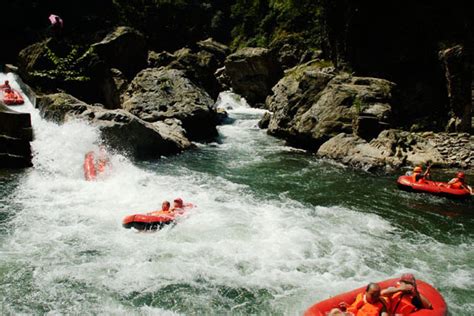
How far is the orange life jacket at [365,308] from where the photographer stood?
6316mm

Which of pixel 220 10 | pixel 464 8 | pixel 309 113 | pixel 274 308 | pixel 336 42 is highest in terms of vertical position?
pixel 220 10

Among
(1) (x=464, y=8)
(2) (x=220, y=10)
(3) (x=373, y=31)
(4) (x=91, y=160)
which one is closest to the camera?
(4) (x=91, y=160)

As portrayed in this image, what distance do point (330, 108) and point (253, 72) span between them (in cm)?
1467

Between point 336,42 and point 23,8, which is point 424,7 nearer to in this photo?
point 336,42

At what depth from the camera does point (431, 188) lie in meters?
13.4

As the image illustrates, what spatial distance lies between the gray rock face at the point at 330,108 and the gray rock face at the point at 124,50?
1198 centimetres

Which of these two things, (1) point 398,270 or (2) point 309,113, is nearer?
(1) point 398,270

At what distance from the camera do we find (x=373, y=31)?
23.0m

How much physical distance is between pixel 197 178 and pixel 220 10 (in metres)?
46.4

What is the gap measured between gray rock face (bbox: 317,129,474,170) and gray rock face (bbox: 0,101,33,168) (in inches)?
462

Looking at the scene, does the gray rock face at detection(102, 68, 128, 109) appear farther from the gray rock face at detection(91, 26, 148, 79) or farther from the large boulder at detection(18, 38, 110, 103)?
the gray rock face at detection(91, 26, 148, 79)

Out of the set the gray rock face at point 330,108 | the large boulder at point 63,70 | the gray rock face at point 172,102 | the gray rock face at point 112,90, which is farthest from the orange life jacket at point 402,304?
the large boulder at point 63,70

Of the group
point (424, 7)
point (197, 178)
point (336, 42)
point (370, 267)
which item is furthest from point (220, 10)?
point (370, 267)

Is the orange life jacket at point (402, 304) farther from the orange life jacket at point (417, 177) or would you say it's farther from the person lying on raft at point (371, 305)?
the orange life jacket at point (417, 177)
